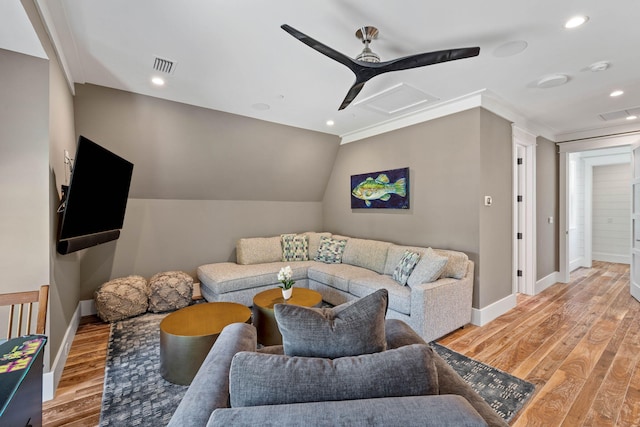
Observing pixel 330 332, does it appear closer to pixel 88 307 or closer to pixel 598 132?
pixel 88 307

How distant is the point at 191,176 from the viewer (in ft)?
13.6

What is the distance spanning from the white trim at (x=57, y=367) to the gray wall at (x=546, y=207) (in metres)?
5.95

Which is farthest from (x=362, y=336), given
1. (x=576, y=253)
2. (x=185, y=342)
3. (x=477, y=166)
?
(x=576, y=253)

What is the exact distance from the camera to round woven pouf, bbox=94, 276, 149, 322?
330cm

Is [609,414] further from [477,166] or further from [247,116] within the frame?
[247,116]

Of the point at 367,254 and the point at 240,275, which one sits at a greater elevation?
the point at 367,254

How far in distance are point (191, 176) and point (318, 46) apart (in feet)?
10.1

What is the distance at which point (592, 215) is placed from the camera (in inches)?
271

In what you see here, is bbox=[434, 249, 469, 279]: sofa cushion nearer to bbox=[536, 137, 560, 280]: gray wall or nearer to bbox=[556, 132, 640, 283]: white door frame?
bbox=[536, 137, 560, 280]: gray wall

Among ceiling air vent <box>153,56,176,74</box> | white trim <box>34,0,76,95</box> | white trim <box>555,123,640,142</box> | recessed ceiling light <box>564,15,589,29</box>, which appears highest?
ceiling air vent <box>153,56,176,74</box>

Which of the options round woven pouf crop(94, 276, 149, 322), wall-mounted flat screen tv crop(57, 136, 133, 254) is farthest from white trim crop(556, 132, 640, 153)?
round woven pouf crop(94, 276, 149, 322)

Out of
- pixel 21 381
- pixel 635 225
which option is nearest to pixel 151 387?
pixel 21 381

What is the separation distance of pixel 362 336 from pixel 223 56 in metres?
2.44

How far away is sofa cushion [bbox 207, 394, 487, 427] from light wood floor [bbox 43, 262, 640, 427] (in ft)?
5.17
